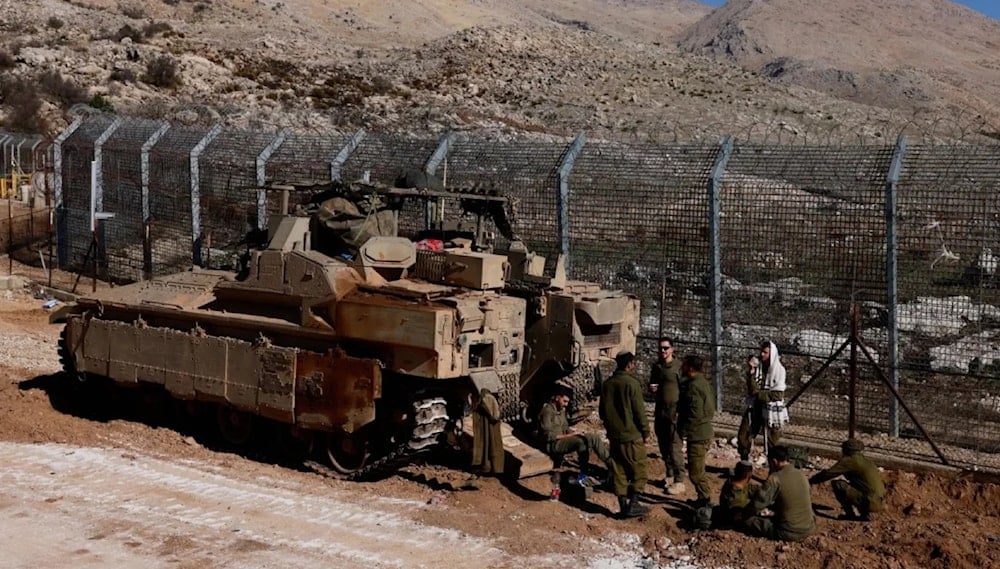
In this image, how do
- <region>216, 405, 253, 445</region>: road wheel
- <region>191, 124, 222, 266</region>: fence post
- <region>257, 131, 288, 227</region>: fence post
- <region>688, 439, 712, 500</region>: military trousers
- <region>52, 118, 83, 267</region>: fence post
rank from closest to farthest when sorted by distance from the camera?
<region>688, 439, 712, 500</region>: military trousers, <region>216, 405, 253, 445</region>: road wheel, <region>257, 131, 288, 227</region>: fence post, <region>191, 124, 222, 266</region>: fence post, <region>52, 118, 83, 267</region>: fence post

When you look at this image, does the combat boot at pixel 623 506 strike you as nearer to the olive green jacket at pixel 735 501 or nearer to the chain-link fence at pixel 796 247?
the olive green jacket at pixel 735 501

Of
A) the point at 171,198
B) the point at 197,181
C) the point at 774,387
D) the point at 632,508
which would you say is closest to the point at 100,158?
the point at 171,198

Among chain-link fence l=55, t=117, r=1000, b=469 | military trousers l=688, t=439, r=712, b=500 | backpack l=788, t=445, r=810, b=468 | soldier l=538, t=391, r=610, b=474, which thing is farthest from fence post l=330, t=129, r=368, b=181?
backpack l=788, t=445, r=810, b=468

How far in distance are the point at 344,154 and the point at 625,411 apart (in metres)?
8.45

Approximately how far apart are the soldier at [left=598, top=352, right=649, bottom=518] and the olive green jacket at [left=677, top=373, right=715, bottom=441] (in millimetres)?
584

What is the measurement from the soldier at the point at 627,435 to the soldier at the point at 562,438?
1.52ft

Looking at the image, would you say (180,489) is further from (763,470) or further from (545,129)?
(545,129)

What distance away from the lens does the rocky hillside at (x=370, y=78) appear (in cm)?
4306

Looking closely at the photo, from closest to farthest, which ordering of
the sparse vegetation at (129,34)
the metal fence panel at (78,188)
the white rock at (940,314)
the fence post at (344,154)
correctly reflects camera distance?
the white rock at (940,314) < the fence post at (344,154) < the metal fence panel at (78,188) < the sparse vegetation at (129,34)

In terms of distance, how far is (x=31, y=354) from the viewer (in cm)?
1573

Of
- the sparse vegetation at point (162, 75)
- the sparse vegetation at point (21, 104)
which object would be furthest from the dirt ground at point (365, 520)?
the sparse vegetation at point (162, 75)

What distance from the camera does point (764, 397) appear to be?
34.6 ft

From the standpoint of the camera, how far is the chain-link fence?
11.8 m

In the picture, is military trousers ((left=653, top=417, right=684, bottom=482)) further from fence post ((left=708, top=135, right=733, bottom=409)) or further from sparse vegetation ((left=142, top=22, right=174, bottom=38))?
sparse vegetation ((left=142, top=22, right=174, bottom=38))
